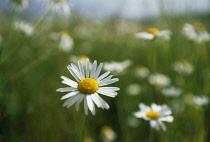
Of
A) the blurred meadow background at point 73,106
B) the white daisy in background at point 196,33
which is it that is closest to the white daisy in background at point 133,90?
the blurred meadow background at point 73,106

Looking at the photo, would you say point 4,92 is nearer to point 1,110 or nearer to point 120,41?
point 1,110

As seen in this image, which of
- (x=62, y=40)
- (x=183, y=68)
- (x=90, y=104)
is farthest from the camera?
(x=183, y=68)

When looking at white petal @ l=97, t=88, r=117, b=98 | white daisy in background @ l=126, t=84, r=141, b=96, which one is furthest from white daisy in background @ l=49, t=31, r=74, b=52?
white petal @ l=97, t=88, r=117, b=98

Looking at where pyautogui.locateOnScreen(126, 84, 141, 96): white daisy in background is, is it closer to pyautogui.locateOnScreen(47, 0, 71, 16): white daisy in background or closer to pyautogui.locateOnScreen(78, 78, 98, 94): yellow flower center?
pyautogui.locateOnScreen(47, 0, 71, 16): white daisy in background

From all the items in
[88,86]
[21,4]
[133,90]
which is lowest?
[88,86]

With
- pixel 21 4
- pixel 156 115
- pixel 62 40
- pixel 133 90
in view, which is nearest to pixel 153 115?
pixel 156 115

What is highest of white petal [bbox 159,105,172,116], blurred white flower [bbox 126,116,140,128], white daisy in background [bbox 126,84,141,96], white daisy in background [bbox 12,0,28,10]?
white daisy in background [bbox 12,0,28,10]

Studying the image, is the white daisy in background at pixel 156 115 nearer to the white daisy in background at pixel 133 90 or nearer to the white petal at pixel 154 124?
the white petal at pixel 154 124


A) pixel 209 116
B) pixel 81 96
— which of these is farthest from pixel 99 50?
pixel 81 96

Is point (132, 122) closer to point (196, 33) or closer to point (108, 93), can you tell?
point (196, 33)

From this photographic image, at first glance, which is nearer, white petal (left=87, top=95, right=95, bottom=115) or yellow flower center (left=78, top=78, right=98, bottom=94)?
white petal (left=87, top=95, right=95, bottom=115)
